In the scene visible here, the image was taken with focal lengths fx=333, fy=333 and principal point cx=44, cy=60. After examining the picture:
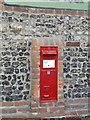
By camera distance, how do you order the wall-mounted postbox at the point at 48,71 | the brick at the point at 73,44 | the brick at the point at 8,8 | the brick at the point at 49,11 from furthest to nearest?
the brick at the point at 73,44, the brick at the point at 49,11, the wall-mounted postbox at the point at 48,71, the brick at the point at 8,8

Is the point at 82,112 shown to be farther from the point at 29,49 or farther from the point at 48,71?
the point at 29,49

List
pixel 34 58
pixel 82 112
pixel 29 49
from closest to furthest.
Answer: pixel 34 58
pixel 29 49
pixel 82 112

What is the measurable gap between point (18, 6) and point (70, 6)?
4.21ft

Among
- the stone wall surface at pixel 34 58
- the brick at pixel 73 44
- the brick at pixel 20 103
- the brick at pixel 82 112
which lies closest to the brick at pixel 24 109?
the stone wall surface at pixel 34 58

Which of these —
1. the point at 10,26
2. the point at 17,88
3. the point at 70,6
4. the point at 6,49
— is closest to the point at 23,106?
the point at 17,88

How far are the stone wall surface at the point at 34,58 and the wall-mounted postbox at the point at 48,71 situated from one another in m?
0.10

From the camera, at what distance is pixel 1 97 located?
7.54 metres

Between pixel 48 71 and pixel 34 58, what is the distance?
43 cm

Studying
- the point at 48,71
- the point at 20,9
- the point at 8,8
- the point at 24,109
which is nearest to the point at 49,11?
the point at 20,9

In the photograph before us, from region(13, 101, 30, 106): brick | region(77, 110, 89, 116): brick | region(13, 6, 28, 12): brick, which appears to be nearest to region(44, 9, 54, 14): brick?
region(13, 6, 28, 12): brick

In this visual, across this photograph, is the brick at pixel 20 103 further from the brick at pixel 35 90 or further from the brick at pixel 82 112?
the brick at pixel 82 112

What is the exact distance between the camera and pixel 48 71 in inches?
299

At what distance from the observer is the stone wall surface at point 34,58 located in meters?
7.52

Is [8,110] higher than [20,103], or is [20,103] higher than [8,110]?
[20,103]
